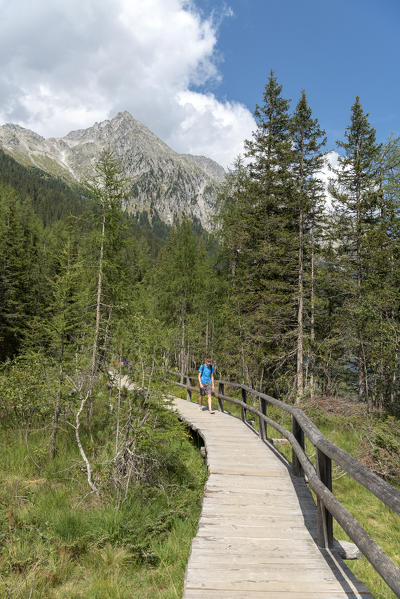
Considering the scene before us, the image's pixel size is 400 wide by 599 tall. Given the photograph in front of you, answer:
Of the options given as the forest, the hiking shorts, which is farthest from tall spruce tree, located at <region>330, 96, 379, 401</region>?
the hiking shorts

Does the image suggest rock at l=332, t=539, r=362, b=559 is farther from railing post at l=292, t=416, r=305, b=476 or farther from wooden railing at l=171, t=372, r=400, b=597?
railing post at l=292, t=416, r=305, b=476

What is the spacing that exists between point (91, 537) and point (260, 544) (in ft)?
8.13

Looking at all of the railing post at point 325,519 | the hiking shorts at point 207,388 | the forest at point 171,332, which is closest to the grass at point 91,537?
the forest at point 171,332

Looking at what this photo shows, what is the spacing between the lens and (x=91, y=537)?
14.9 feet

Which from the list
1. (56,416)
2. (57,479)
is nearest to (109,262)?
(56,416)

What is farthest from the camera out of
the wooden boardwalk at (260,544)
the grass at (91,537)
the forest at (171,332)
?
the forest at (171,332)

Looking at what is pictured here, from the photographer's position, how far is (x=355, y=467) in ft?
8.91

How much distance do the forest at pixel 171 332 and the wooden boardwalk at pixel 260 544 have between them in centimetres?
71

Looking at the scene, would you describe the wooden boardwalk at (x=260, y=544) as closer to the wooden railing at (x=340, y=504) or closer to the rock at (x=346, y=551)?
the rock at (x=346, y=551)

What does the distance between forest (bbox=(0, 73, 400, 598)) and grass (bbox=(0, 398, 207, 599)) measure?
34 mm

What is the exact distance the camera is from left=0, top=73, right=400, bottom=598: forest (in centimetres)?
557

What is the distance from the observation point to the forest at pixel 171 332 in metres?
5.57

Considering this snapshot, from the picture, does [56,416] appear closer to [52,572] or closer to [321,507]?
[52,572]

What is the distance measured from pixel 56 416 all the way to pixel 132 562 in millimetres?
5538
